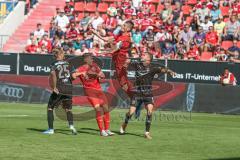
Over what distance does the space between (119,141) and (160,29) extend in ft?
57.3

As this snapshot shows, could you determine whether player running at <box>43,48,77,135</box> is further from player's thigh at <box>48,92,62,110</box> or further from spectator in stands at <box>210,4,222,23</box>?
spectator in stands at <box>210,4,222,23</box>

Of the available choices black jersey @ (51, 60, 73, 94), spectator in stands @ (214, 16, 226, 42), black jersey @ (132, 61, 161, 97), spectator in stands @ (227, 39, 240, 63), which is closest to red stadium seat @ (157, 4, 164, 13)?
spectator in stands @ (214, 16, 226, 42)

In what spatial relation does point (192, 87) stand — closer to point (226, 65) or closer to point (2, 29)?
point (226, 65)

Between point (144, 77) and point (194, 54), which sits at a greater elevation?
point (144, 77)

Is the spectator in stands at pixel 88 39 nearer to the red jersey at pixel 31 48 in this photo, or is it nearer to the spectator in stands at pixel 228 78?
the red jersey at pixel 31 48

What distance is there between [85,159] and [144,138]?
14.1 feet

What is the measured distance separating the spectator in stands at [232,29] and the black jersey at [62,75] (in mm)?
15548

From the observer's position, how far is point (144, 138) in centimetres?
1788

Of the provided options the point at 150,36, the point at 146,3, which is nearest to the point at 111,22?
the point at 146,3

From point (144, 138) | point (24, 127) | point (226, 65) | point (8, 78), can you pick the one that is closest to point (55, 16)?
point (8, 78)

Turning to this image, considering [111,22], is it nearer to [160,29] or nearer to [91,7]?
[160,29]

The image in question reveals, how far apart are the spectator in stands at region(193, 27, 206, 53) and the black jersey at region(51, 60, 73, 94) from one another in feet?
49.8

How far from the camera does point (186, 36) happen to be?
3312 centimetres

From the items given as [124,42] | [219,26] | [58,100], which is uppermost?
[219,26]
